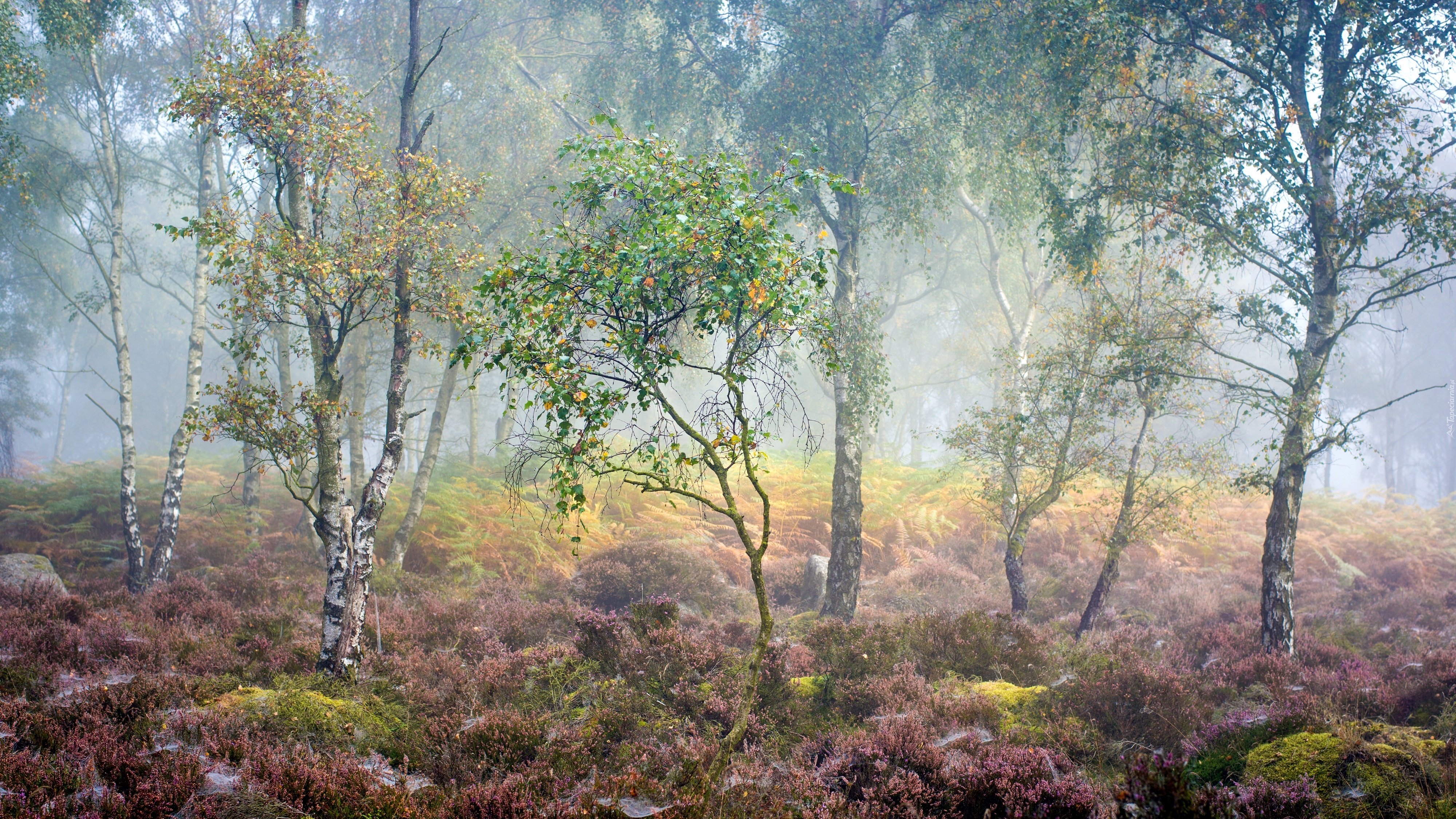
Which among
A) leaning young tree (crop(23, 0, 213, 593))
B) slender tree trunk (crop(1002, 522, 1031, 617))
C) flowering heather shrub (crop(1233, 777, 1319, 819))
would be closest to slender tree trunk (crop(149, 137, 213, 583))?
leaning young tree (crop(23, 0, 213, 593))

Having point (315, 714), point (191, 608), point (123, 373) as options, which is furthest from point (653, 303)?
point (123, 373)

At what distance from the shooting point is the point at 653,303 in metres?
5.05

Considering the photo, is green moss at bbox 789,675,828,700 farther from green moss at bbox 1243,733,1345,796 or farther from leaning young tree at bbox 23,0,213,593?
leaning young tree at bbox 23,0,213,593

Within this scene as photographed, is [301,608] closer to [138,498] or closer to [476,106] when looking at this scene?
[138,498]

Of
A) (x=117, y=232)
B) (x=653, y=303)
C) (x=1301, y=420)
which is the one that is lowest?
(x=1301, y=420)

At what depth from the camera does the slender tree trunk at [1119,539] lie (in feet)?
36.9

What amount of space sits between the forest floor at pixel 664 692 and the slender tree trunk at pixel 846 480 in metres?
0.69

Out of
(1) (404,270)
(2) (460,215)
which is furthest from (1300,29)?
(1) (404,270)

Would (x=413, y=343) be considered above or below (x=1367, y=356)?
below

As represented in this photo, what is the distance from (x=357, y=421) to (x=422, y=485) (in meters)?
3.45

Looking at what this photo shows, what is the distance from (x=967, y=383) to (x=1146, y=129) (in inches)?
1199

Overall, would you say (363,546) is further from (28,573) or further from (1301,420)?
(1301,420)

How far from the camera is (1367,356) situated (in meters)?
36.5

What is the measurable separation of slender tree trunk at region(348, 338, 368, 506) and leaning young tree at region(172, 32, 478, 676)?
194 inches
